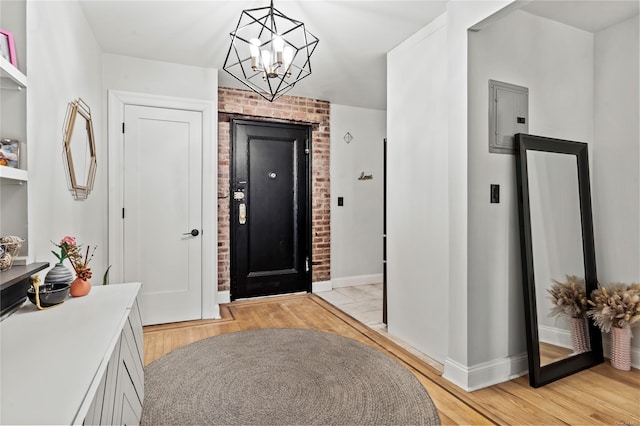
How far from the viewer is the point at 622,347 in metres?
2.43

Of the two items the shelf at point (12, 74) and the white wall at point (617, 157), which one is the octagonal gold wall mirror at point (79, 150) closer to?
the shelf at point (12, 74)

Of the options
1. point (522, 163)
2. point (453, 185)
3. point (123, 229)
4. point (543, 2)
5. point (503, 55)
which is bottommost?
point (123, 229)

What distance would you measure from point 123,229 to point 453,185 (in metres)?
2.94

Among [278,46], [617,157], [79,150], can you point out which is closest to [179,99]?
[79,150]

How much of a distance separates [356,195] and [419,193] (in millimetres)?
2196

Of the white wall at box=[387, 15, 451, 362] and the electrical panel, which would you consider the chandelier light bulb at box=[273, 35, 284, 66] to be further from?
the electrical panel

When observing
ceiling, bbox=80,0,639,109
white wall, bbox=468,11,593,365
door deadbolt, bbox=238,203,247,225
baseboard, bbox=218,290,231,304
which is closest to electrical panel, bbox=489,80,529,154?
white wall, bbox=468,11,593,365

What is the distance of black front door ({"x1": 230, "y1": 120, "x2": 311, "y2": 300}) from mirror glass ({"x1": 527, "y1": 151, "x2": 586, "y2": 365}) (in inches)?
108

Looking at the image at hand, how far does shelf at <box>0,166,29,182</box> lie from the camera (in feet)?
4.46

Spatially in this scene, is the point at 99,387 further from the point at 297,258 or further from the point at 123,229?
the point at 297,258

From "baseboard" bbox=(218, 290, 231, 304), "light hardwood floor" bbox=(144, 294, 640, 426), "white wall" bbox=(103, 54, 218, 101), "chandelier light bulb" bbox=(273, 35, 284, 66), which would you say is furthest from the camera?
"baseboard" bbox=(218, 290, 231, 304)

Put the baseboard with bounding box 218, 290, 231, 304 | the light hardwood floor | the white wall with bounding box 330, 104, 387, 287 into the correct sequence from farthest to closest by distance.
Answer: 1. the white wall with bounding box 330, 104, 387, 287
2. the baseboard with bounding box 218, 290, 231, 304
3. the light hardwood floor

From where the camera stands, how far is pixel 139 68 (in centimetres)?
333

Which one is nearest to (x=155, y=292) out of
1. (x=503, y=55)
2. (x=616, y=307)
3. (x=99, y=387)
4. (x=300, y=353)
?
(x=300, y=353)
